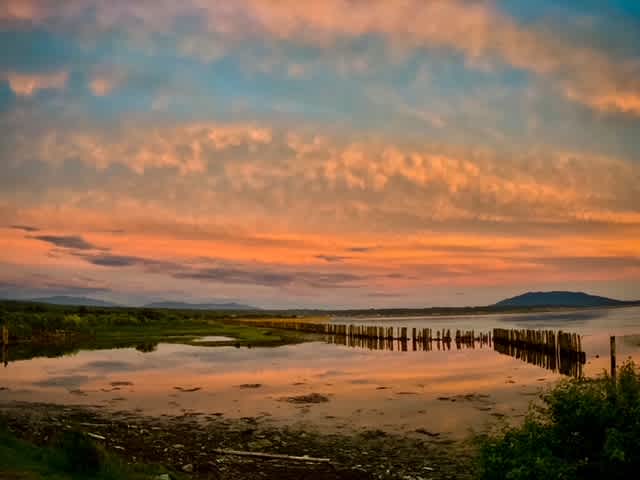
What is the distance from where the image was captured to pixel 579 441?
10547 mm

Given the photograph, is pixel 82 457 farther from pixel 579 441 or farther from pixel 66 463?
pixel 579 441

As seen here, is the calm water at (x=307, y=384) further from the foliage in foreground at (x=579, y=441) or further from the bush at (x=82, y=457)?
the bush at (x=82, y=457)

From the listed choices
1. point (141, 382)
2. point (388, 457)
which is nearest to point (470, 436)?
point (388, 457)

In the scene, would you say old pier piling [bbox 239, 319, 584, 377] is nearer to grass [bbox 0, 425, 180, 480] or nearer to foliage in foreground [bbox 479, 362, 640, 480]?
foliage in foreground [bbox 479, 362, 640, 480]

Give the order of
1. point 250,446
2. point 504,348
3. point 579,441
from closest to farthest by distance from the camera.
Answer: point 579,441
point 250,446
point 504,348

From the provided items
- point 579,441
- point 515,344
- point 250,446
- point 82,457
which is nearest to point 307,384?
point 250,446

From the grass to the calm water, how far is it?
9.18 meters

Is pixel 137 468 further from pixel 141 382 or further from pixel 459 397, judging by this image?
pixel 141 382

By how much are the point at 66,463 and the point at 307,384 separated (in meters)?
19.9

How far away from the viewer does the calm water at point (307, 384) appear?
23094mm

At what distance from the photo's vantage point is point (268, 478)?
14375mm

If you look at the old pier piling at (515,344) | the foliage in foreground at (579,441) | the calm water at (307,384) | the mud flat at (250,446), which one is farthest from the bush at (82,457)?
the old pier piling at (515,344)

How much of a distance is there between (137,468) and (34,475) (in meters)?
2.90

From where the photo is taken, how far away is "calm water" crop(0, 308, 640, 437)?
23.1 meters
